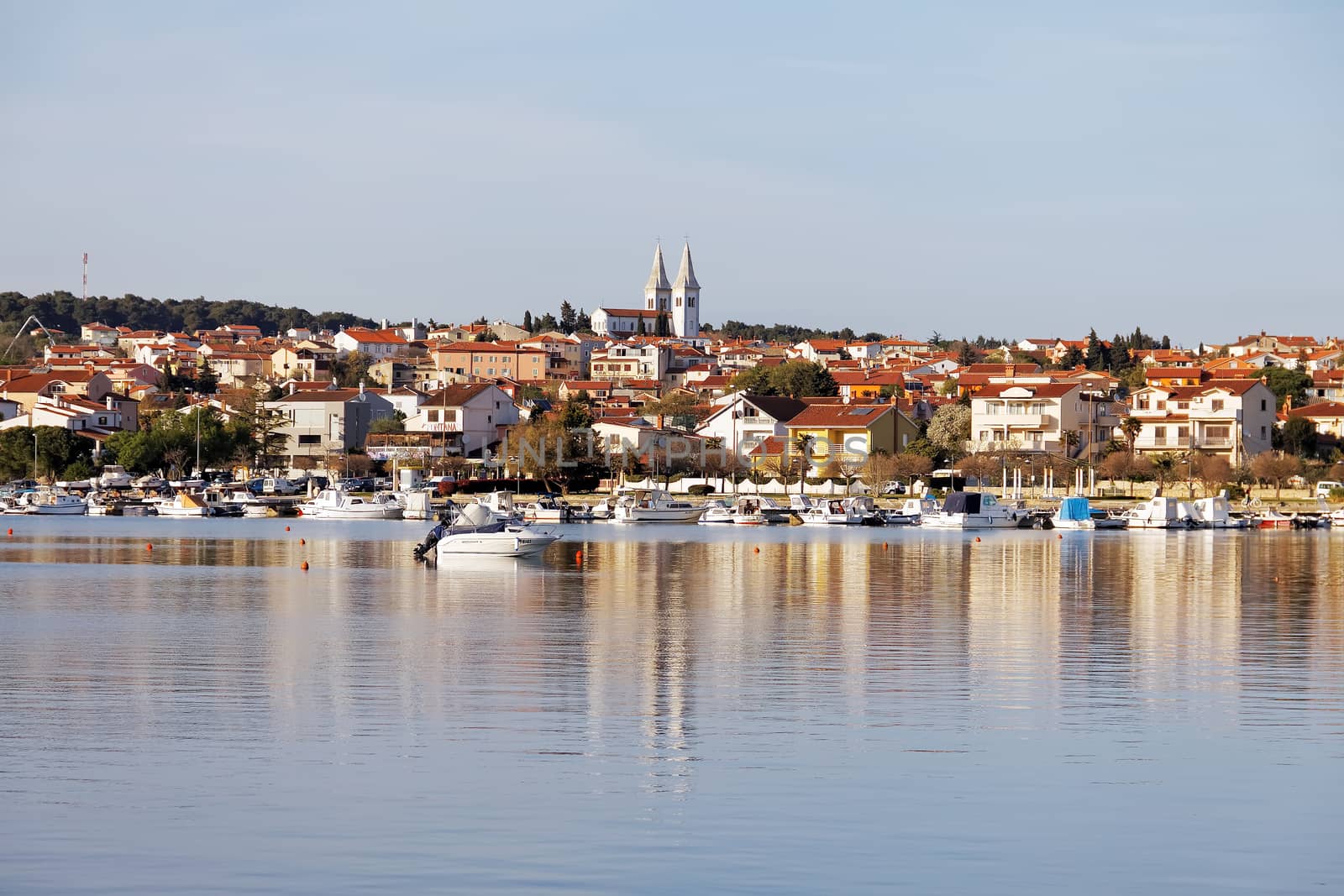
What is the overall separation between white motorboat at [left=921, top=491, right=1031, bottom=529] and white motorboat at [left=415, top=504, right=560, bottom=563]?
75.2 feet

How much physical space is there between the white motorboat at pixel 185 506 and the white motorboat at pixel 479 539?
2930cm

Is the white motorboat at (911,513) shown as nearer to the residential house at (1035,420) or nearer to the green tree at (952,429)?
the green tree at (952,429)

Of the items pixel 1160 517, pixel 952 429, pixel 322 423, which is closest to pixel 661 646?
pixel 1160 517

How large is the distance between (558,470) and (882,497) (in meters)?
14.1

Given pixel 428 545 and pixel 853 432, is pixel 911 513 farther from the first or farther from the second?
pixel 428 545

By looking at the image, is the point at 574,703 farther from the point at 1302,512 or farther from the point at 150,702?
the point at 1302,512

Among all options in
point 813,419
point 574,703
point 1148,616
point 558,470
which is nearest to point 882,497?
point 813,419

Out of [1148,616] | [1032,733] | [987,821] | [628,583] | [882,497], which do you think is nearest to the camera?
[987,821]

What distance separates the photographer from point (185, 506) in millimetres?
65312

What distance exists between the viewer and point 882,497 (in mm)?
71375

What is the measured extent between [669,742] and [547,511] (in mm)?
47362

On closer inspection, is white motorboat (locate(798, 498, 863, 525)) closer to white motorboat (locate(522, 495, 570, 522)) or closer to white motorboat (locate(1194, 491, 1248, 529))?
white motorboat (locate(522, 495, 570, 522))

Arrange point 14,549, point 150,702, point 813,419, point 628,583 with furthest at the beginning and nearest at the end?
point 813,419 → point 14,549 → point 628,583 → point 150,702

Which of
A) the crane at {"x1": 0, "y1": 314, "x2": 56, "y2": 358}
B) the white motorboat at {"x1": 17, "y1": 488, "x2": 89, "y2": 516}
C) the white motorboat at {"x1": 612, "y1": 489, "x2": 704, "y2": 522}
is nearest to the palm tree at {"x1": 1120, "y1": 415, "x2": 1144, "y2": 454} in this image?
the white motorboat at {"x1": 612, "y1": 489, "x2": 704, "y2": 522}
